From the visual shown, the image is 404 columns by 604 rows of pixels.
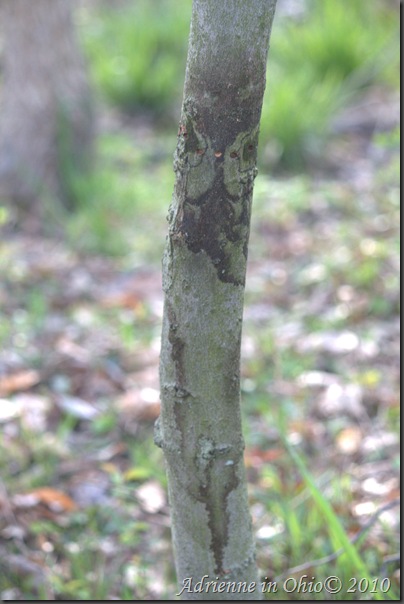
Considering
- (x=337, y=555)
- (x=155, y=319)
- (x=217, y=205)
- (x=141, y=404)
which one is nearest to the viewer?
(x=217, y=205)

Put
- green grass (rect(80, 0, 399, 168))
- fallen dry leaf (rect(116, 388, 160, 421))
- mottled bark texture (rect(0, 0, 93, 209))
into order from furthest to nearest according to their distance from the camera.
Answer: green grass (rect(80, 0, 399, 168)) → mottled bark texture (rect(0, 0, 93, 209)) → fallen dry leaf (rect(116, 388, 160, 421))

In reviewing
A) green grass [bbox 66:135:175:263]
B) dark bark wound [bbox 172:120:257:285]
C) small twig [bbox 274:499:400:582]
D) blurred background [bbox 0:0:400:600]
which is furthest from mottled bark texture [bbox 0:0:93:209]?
dark bark wound [bbox 172:120:257:285]

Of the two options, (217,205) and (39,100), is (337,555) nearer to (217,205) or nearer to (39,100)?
(217,205)

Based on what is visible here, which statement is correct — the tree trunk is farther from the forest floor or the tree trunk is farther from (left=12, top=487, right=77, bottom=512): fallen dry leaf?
(left=12, top=487, right=77, bottom=512): fallen dry leaf

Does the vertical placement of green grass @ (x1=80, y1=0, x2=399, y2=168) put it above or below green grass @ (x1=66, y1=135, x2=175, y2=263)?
above

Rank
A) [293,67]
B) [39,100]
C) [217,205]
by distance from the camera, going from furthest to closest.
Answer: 1. [293,67]
2. [39,100]
3. [217,205]

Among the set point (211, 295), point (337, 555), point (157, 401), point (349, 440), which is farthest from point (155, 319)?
point (211, 295)

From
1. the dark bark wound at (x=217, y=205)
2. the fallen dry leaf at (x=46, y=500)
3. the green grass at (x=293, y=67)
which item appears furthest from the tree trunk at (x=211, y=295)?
the green grass at (x=293, y=67)
